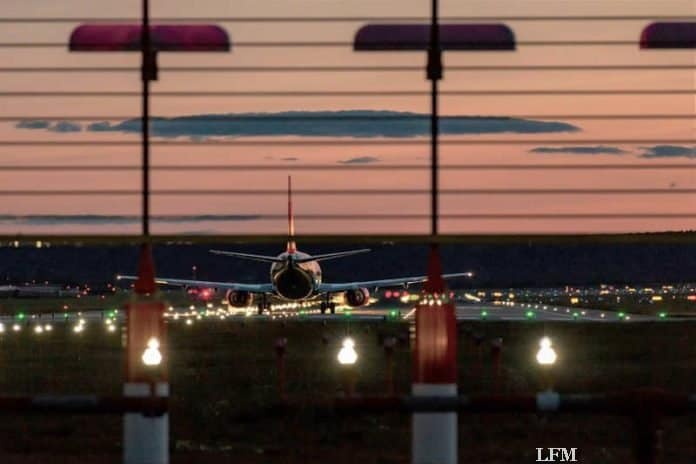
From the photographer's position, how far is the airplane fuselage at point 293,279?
92.6m

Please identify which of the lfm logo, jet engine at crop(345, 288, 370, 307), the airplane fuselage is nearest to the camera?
the lfm logo

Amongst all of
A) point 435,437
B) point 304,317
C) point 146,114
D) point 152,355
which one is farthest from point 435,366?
point 304,317

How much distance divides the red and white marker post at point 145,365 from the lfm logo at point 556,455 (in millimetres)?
7281

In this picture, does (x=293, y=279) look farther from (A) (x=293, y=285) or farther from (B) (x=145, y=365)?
(B) (x=145, y=365)

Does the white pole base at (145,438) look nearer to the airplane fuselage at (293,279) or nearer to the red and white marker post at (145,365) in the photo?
the red and white marker post at (145,365)

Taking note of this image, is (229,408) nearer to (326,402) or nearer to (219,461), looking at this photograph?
(219,461)

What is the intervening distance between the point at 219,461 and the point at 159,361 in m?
6.15

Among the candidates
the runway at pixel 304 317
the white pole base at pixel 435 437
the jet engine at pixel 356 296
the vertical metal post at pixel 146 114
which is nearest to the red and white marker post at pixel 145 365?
the vertical metal post at pixel 146 114

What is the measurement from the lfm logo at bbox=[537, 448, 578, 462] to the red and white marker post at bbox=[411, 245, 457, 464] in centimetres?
667

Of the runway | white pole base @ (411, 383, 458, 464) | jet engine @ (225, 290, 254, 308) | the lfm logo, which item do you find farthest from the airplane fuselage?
white pole base @ (411, 383, 458, 464)

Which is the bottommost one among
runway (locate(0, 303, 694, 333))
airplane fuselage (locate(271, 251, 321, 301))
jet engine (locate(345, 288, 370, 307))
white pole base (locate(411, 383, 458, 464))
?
white pole base (locate(411, 383, 458, 464))

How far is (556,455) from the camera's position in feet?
58.4

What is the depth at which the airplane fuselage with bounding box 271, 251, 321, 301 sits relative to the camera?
92.6 m

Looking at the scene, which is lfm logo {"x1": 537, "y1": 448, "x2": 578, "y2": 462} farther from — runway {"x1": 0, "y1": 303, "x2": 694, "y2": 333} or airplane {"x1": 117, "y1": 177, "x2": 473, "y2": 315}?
airplane {"x1": 117, "y1": 177, "x2": 473, "y2": 315}
